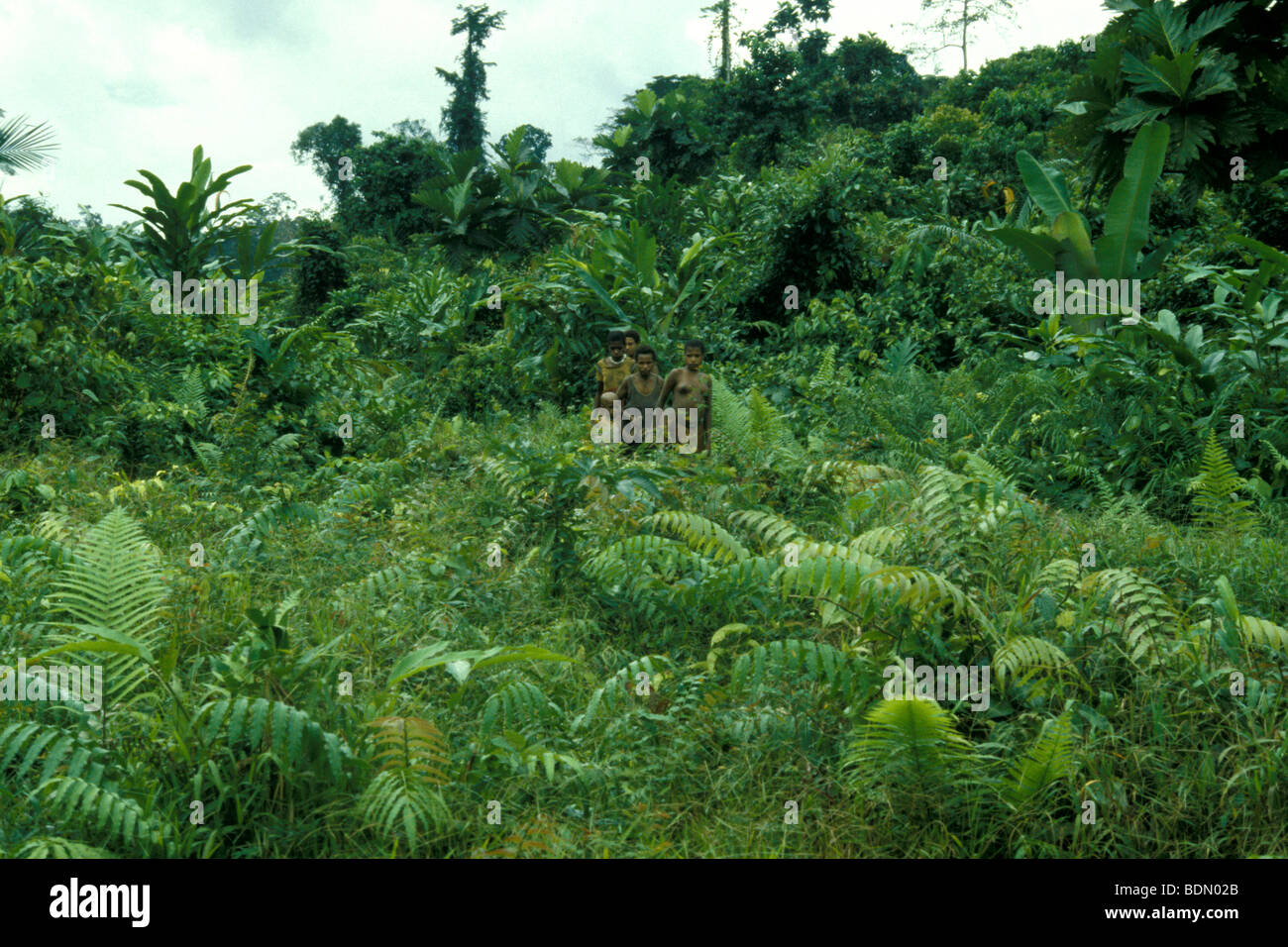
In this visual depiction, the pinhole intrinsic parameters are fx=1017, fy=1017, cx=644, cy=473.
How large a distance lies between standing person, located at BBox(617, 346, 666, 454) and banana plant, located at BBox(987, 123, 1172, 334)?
305cm

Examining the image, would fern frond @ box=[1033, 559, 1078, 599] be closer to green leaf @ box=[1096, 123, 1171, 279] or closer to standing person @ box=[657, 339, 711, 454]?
standing person @ box=[657, 339, 711, 454]

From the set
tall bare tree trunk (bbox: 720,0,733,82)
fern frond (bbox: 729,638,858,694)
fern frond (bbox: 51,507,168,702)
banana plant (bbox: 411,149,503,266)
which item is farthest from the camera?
tall bare tree trunk (bbox: 720,0,733,82)

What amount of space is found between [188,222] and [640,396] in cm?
615

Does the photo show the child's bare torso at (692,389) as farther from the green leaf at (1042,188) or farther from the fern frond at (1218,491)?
the green leaf at (1042,188)

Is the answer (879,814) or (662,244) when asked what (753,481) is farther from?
(662,244)

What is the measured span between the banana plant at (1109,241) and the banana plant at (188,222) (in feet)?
26.9

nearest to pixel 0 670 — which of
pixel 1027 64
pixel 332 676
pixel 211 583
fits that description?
pixel 332 676

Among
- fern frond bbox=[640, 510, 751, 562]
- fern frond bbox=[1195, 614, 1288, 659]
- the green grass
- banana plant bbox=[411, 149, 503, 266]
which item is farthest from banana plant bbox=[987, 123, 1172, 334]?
banana plant bbox=[411, 149, 503, 266]

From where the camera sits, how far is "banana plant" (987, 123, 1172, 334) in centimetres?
782

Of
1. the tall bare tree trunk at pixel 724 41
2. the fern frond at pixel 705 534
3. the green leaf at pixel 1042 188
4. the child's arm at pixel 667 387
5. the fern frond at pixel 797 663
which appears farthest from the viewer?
the tall bare tree trunk at pixel 724 41

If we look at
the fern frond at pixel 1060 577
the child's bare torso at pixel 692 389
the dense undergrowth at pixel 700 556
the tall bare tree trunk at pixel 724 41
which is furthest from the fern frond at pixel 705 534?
the tall bare tree trunk at pixel 724 41

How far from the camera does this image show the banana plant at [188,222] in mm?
11031

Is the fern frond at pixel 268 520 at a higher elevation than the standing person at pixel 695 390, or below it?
below

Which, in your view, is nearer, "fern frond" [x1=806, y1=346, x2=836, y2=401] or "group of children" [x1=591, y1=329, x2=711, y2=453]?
"group of children" [x1=591, y1=329, x2=711, y2=453]
